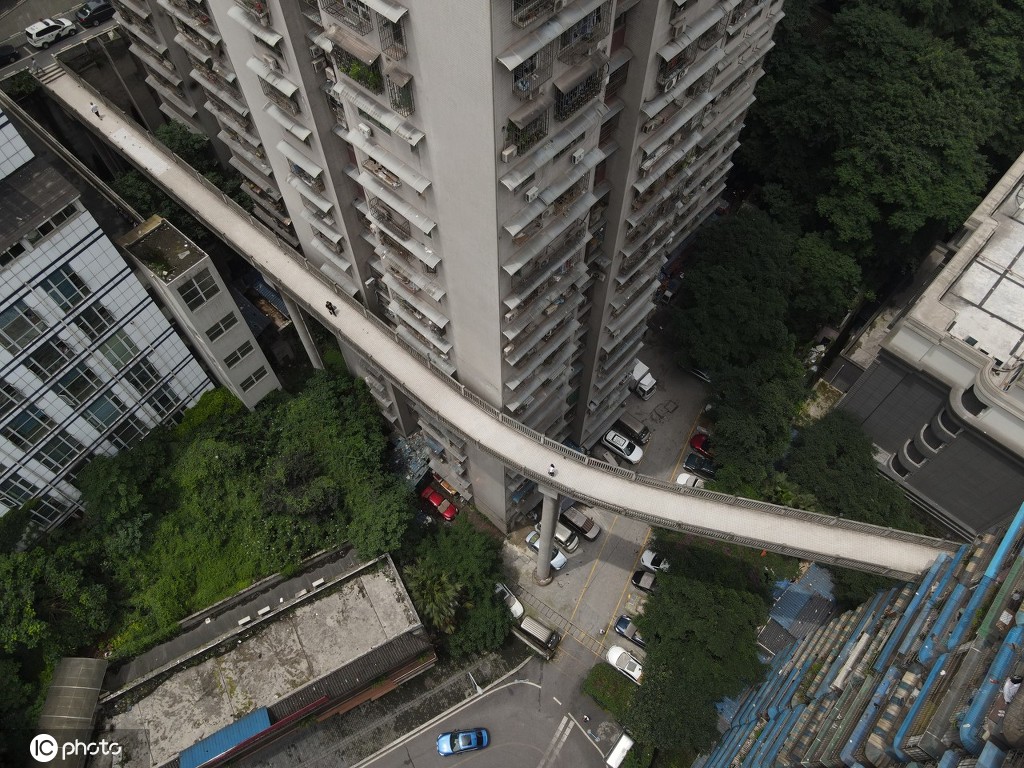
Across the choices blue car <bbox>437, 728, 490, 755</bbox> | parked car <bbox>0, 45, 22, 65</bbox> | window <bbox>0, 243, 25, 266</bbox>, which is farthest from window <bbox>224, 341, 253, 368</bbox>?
parked car <bbox>0, 45, 22, 65</bbox>

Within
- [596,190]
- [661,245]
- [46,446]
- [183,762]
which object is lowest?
[183,762]

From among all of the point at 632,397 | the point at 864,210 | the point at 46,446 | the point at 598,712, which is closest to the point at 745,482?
the point at 632,397

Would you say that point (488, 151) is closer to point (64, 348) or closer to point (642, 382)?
point (64, 348)

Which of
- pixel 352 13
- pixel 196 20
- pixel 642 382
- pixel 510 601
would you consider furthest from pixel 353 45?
pixel 642 382

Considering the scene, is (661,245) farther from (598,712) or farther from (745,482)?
(598,712)

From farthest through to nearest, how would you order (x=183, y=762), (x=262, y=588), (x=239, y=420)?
1. (x=239, y=420)
2. (x=262, y=588)
3. (x=183, y=762)

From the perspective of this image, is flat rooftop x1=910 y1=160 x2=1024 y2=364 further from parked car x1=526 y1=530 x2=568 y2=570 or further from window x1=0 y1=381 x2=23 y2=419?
window x1=0 y1=381 x2=23 y2=419

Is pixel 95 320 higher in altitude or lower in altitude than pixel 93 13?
lower
